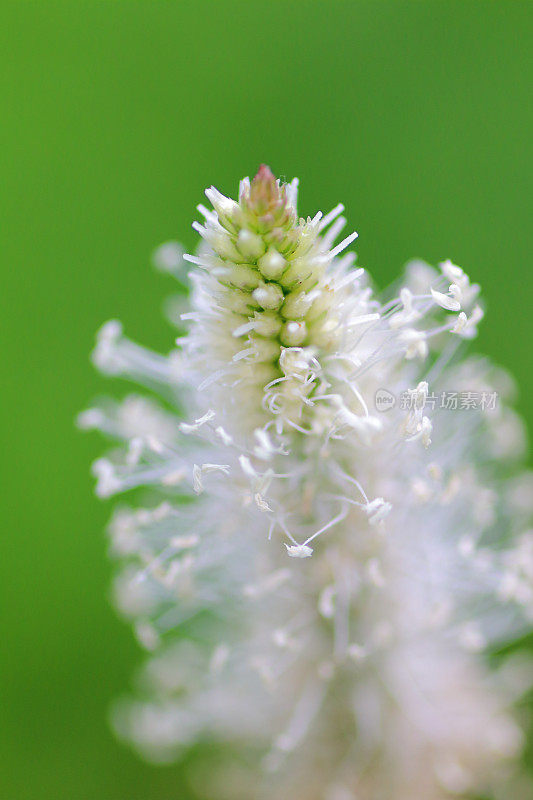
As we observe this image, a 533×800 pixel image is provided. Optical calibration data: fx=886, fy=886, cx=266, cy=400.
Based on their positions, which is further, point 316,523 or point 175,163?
point 175,163

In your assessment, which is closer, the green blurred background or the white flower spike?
the white flower spike

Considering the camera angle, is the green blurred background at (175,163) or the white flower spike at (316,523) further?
the green blurred background at (175,163)

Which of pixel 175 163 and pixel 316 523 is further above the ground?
pixel 175 163

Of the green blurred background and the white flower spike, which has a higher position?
the green blurred background

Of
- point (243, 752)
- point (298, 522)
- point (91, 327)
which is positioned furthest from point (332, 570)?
point (91, 327)

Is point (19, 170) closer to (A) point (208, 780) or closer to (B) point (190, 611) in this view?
(B) point (190, 611)
